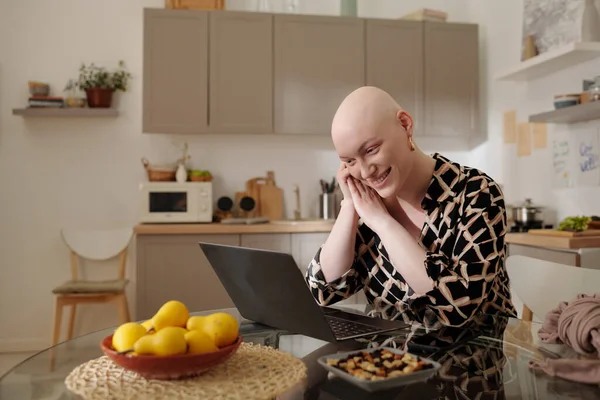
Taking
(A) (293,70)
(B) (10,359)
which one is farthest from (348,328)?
(B) (10,359)

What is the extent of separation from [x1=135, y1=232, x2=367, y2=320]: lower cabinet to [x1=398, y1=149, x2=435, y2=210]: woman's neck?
2.42m

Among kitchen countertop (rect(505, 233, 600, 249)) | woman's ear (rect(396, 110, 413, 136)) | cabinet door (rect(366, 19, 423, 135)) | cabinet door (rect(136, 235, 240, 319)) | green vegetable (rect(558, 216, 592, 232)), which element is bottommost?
cabinet door (rect(136, 235, 240, 319))

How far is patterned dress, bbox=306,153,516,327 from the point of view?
1492mm

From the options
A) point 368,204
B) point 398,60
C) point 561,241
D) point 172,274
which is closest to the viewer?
point 368,204

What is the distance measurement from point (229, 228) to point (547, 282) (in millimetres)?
2351

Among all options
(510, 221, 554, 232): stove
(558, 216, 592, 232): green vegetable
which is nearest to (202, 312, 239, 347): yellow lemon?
(558, 216, 592, 232): green vegetable

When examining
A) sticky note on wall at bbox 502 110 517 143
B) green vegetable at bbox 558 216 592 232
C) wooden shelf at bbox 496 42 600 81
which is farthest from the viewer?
sticky note on wall at bbox 502 110 517 143

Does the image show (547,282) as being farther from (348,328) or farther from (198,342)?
(198,342)

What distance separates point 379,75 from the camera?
4539 millimetres

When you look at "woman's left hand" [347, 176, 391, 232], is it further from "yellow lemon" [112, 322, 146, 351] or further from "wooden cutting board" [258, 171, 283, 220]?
"wooden cutting board" [258, 171, 283, 220]

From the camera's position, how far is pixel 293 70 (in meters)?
4.41

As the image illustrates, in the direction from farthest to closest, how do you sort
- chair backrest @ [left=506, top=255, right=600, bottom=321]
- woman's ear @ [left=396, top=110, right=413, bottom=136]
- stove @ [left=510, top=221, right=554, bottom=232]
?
1. stove @ [left=510, top=221, right=554, bottom=232]
2. chair backrest @ [left=506, top=255, right=600, bottom=321]
3. woman's ear @ [left=396, top=110, right=413, bottom=136]

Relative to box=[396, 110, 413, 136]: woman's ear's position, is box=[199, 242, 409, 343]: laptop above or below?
below

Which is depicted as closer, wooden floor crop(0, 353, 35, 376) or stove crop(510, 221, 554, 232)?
stove crop(510, 221, 554, 232)
